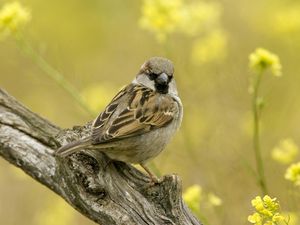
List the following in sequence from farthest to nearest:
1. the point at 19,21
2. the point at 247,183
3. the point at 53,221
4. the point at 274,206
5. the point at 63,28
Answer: the point at 63,28
the point at 247,183
the point at 53,221
the point at 19,21
the point at 274,206

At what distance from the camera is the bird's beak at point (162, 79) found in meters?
5.64

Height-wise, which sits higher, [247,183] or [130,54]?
[130,54]

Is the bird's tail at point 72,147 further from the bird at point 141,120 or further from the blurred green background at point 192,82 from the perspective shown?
the blurred green background at point 192,82

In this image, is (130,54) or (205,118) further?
(130,54)

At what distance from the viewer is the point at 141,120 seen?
5371mm

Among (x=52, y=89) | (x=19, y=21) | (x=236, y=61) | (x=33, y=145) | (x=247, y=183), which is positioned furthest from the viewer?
(x=52, y=89)

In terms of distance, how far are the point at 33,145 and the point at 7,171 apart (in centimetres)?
481

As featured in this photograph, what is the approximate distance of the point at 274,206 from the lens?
4.12m

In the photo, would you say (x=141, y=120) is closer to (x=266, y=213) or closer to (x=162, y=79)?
(x=162, y=79)

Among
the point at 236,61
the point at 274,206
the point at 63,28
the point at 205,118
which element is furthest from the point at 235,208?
the point at 63,28

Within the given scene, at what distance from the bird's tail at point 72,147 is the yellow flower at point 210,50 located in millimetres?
3085

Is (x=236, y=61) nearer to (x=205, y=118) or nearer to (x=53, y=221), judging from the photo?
(x=205, y=118)

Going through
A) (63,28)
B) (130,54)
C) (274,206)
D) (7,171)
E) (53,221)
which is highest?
(63,28)

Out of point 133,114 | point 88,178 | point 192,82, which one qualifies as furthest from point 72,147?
point 192,82
